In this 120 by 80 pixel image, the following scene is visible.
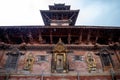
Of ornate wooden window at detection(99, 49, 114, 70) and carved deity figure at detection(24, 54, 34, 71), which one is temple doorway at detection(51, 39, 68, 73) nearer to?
carved deity figure at detection(24, 54, 34, 71)

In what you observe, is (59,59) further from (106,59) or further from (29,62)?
(106,59)

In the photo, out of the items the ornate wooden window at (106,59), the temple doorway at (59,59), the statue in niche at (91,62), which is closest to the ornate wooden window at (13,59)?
the temple doorway at (59,59)

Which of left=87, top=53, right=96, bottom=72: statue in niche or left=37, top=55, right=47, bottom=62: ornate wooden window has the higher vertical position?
left=37, top=55, right=47, bottom=62: ornate wooden window

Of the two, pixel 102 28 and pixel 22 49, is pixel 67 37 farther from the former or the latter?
pixel 22 49

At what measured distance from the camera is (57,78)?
376 inches

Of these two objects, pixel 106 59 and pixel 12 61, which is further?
pixel 106 59

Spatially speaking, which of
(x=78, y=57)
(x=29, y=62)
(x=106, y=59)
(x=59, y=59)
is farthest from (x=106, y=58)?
(x=29, y=62)

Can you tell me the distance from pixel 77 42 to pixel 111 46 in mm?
2390

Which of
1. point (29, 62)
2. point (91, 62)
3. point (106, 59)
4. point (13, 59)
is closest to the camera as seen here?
point (29, 62)

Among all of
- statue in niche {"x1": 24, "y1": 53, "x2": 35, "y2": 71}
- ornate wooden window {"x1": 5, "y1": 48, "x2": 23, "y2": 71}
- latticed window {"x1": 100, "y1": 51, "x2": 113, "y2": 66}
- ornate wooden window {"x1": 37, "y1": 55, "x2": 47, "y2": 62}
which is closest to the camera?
statue in niche {"x1": 24, "y1": 53, "x2": 35, "y2": 71}

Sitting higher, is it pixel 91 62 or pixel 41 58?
pixel 41 58

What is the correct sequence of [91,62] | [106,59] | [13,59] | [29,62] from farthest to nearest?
[106,59], [13,59], [91,62], [29,62]

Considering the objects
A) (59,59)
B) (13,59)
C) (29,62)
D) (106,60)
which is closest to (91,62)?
(106,60)

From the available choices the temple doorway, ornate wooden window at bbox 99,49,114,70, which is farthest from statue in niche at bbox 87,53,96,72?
the temple doorway
